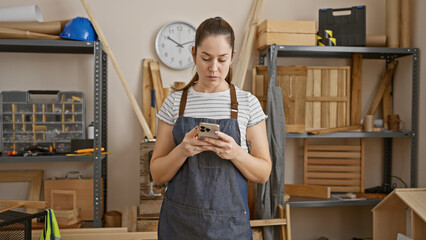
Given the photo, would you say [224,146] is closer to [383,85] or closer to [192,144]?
[192,144]

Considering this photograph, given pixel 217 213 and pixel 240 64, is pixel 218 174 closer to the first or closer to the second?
pixel 217 213

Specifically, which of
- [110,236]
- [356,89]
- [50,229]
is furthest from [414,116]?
[50,229]

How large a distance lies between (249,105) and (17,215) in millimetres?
1647

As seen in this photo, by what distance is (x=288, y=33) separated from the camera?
116 inches

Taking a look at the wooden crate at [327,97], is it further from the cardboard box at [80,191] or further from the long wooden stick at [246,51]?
the cardboard box at [80,191]

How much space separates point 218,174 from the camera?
1.34m

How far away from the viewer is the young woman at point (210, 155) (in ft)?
4.33

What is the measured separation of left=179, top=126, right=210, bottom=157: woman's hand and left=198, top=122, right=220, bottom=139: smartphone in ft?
0.08

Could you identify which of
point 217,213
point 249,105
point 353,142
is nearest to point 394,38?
point 353,142

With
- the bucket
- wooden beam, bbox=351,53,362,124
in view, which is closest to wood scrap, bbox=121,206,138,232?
the bucket

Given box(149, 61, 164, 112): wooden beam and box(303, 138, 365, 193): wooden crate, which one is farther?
box(303, 138, 365, 193): wooden crate

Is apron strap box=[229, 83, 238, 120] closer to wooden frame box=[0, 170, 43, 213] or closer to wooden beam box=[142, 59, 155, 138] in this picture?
wooden beam box=[142, 59, 155, 138]

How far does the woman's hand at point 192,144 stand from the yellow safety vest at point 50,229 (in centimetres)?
152

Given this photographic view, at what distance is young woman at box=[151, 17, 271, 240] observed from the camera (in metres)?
1.32
